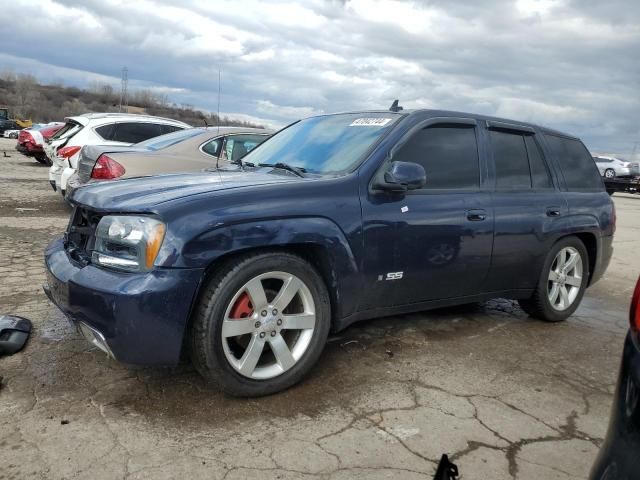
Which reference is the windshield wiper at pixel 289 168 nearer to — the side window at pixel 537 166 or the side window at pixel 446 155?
the side window at pixel 446 155

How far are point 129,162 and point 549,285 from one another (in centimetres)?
465

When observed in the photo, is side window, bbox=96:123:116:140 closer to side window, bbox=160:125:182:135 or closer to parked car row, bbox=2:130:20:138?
side window, bbox=160:125:182:135

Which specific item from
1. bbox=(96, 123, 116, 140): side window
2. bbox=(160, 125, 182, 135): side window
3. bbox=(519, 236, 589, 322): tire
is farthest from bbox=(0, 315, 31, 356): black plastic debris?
bbox=(160, 125, 182, 135): side window

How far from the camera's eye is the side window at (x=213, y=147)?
23.5 feet

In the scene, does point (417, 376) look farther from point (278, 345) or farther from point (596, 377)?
point (596, 377)

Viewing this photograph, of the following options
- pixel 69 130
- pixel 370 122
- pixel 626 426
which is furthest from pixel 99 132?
pixel 626 426

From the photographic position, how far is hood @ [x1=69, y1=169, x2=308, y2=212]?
9.78 feet

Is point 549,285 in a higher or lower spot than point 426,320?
higher

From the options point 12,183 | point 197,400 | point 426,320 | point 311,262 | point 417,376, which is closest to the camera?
point 197,400

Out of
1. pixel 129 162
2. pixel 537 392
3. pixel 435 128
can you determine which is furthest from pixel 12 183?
pixel 537 392

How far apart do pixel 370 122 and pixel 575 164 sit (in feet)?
7.13

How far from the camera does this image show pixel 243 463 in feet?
8.25

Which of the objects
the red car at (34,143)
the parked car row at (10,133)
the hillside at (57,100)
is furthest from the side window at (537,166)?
the hillside at (57,100)

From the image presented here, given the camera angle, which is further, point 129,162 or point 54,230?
point 54,230
